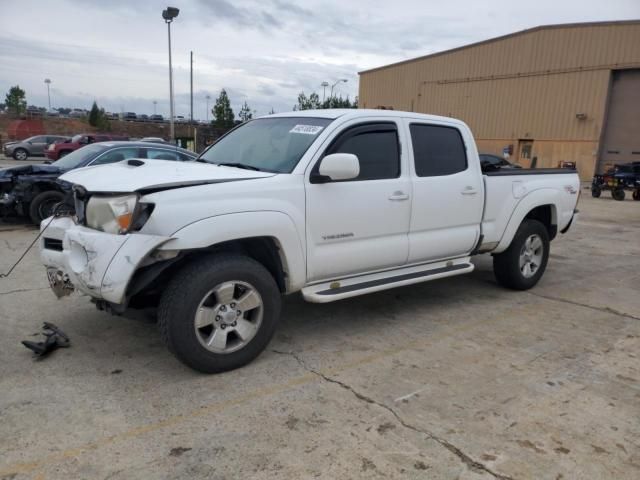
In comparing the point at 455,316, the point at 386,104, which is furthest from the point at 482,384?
the point at 386,104

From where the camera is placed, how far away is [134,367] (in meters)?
3.80

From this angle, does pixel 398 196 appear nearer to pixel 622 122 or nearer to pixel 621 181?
pixel 621 181

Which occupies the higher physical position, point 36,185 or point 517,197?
point 517,197

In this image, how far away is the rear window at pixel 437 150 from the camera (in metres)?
4.82

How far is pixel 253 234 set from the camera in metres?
3.64

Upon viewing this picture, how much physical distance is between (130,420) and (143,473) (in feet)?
1.75

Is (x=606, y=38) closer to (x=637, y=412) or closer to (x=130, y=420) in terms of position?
(x=637, y=412)

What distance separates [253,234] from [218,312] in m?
0.59

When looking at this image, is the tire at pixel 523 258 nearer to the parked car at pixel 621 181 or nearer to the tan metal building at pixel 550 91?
the parked car at pixel 621 181

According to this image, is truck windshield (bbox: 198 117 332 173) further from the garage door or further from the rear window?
the garage door

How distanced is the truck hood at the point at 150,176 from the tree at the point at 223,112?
40.0 meters

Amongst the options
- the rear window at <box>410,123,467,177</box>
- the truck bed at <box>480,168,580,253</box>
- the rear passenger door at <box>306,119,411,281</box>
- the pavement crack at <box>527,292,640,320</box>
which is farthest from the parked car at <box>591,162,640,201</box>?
the rear passenger door at <box>306,119,411,281</box>

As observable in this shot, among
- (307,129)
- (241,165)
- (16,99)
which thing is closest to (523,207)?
(307,129)

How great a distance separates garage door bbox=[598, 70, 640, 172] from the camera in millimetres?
26984
